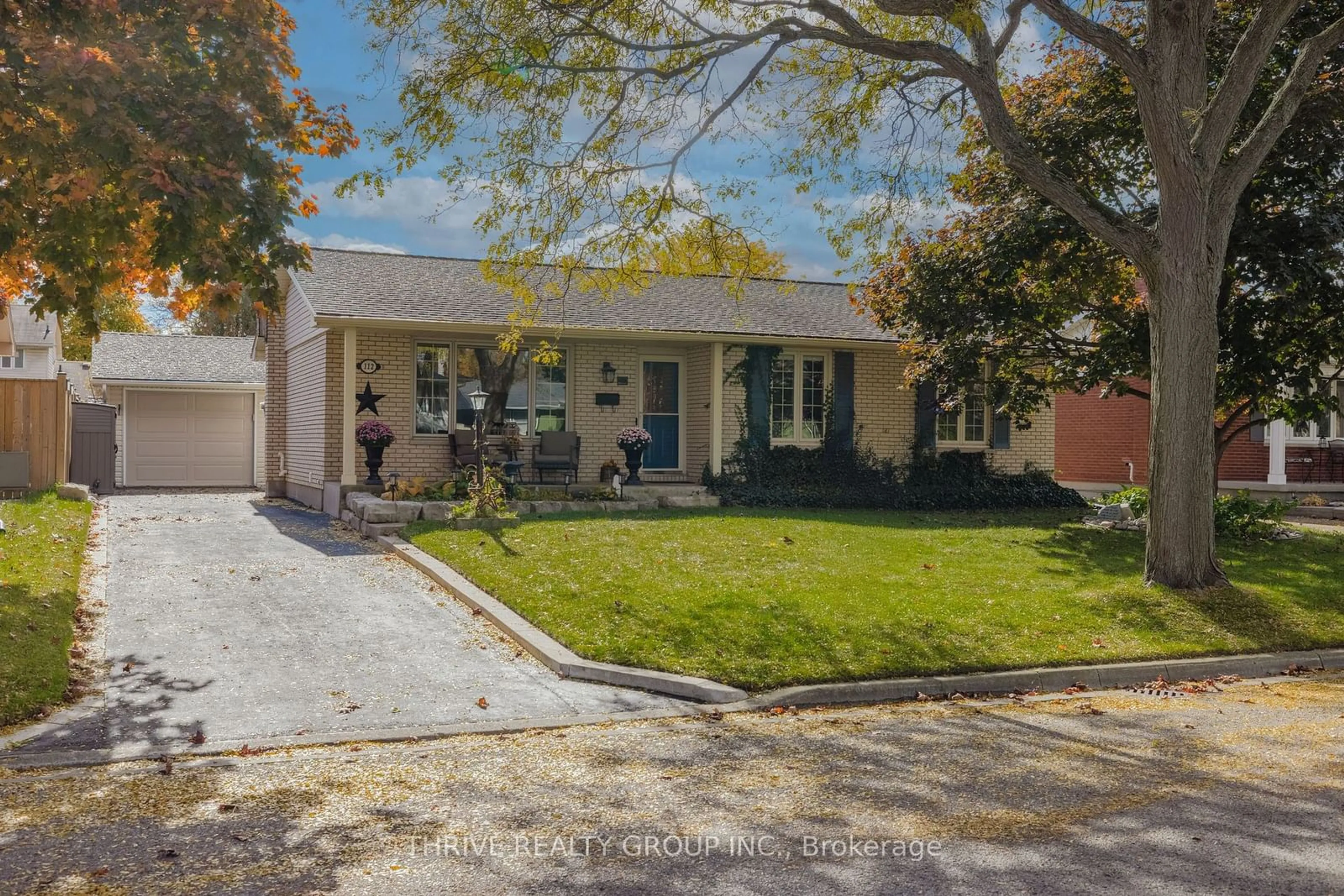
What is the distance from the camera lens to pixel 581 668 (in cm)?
793

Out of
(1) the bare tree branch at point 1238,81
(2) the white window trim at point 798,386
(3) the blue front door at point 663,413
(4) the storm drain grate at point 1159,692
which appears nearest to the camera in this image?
(4) the storm drain grate at point 1159,692

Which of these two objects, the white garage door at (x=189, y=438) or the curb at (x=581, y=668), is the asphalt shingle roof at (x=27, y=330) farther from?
the curb at (x=581, y=668)

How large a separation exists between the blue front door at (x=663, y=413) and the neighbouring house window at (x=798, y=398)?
1.78 m

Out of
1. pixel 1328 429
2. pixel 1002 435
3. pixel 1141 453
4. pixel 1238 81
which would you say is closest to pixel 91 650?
pixel 1238 81

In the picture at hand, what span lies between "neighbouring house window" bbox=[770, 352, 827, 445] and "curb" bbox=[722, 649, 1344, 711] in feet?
37.2

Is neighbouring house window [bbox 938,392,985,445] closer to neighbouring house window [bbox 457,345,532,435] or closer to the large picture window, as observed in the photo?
the large picture window

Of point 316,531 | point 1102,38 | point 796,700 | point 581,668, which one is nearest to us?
point 796,700

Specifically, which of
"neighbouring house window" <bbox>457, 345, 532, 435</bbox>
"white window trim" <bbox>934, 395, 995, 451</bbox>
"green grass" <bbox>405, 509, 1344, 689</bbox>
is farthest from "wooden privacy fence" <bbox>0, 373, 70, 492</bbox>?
"white window trim" <bbox>934, 395, 995, 451</bbox>

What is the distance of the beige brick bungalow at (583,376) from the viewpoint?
697 inches

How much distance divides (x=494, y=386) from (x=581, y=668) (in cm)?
1107

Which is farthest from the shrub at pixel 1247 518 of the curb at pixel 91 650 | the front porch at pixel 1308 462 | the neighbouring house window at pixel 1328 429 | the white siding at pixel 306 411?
the white siding at pixel 306 411

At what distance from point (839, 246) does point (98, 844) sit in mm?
11304

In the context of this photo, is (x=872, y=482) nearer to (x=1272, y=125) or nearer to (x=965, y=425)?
(x=965, y=425)

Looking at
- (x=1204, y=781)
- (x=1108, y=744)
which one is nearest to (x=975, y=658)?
(x=1108, y=744)
